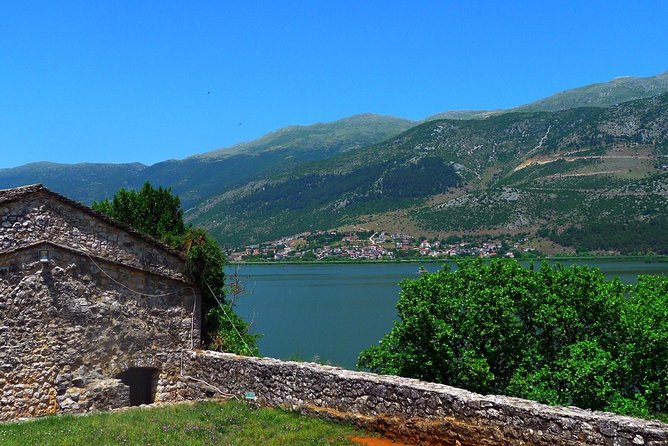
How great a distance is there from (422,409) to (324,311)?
5390 cm

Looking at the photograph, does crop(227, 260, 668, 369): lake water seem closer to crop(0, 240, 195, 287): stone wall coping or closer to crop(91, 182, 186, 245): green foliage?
crop(91, 182, 186, 245): green foliage

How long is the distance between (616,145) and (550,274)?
156 meters

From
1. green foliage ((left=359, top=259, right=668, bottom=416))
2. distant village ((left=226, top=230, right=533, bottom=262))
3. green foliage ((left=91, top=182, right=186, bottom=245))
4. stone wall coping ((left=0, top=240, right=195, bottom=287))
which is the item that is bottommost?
distant village ((left=226, top=230, right=533, bottom=262))

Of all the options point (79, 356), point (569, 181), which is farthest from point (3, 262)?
point (569, 181)

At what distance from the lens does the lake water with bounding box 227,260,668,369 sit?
40469mm

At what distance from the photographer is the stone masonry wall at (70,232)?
12.6 meters

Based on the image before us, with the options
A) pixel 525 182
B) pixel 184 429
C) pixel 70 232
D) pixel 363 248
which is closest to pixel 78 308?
pixel 70 232

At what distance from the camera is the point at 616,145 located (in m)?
155

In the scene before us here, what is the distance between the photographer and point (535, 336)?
15383 mm

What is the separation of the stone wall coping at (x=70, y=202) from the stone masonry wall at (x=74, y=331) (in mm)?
524

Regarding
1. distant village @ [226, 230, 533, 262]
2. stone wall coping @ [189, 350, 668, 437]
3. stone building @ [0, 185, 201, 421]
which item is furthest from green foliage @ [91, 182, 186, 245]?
distant village @ [226, 230, 533, 262]

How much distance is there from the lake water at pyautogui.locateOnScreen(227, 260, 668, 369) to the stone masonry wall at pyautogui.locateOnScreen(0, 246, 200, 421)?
368cm

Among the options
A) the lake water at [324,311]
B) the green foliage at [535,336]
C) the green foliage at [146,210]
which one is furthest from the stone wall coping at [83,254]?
the green foliage at [535,336]

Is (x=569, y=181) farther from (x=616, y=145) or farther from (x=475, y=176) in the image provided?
(x=475, y=176)
